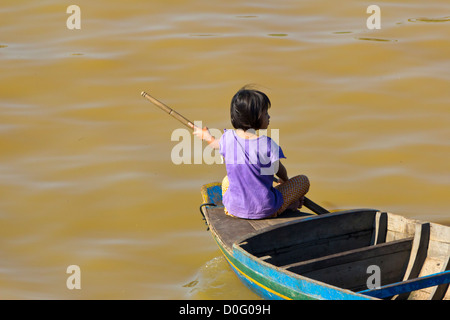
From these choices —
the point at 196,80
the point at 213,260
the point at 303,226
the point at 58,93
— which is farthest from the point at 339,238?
the point at 58,93

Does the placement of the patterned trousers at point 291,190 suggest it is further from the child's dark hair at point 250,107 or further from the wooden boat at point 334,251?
the child's dark hair at point 250,107

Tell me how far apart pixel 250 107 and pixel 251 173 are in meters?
0.45

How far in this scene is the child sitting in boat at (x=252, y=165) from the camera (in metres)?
4.57

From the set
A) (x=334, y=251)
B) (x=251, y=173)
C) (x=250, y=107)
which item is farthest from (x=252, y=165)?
(x=334, y=251)

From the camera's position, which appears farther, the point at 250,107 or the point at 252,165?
the point at 252,165

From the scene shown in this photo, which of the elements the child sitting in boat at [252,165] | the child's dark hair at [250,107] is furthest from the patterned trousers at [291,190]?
the child's dark hair at [250,107]

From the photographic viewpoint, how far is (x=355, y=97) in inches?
301

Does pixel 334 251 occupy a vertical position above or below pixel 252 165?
below

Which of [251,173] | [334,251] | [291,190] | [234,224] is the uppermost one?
[251,173]

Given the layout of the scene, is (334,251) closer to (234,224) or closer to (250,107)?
(234,224)

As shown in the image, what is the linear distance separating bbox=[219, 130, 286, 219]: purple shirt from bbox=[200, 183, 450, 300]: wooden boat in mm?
104

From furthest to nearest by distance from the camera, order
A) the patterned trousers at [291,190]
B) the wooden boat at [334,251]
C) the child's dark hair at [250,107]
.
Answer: the patterned trousers at [291,190] → the child's dark hair at [250,107] → the wooden boat at [334,251]

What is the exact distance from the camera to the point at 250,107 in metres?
4.54

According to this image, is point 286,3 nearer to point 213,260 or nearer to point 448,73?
point 448,73
